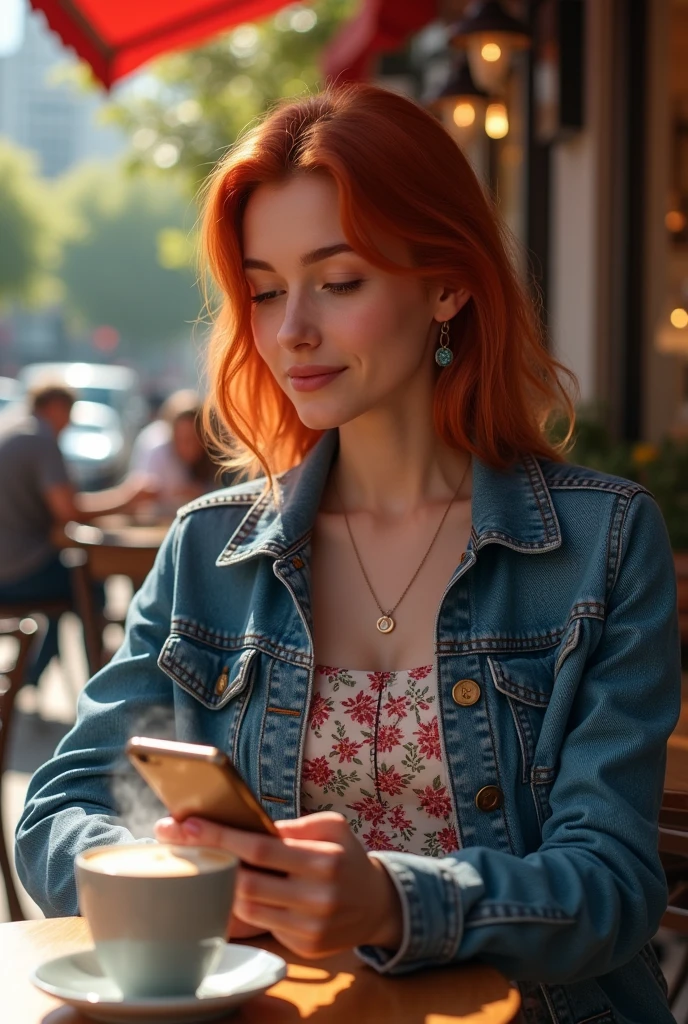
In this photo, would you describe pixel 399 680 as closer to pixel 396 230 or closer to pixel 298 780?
pixel 298 780

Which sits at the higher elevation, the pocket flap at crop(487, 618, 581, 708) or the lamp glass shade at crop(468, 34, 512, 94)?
the lamp glass shade at crop(468, 34, 512, 94)

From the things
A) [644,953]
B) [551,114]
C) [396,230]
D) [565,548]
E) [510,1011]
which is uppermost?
[551,114]

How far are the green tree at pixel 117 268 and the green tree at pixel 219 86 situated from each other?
52.5m

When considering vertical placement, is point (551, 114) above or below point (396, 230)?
above

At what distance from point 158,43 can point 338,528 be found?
459 centimetres

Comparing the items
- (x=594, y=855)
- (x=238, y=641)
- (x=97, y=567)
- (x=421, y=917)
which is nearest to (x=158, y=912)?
(x=421, y=917)

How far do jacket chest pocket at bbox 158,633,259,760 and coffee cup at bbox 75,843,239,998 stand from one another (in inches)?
25.3

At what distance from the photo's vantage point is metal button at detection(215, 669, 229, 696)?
6.30ft

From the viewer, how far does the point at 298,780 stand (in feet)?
6.04

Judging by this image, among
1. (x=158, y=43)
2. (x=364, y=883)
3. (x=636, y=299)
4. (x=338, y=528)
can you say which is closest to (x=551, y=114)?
(x=636, y=299)

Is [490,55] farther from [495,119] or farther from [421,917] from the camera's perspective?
[421,917]

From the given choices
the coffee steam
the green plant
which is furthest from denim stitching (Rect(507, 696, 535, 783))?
the green plant

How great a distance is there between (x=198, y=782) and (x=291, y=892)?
0.47 feet

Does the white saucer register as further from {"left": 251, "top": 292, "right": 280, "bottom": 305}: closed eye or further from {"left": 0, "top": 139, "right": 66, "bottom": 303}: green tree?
{"left": 0, "top": 139, "right": 66, "bottom": 303}: green tree
